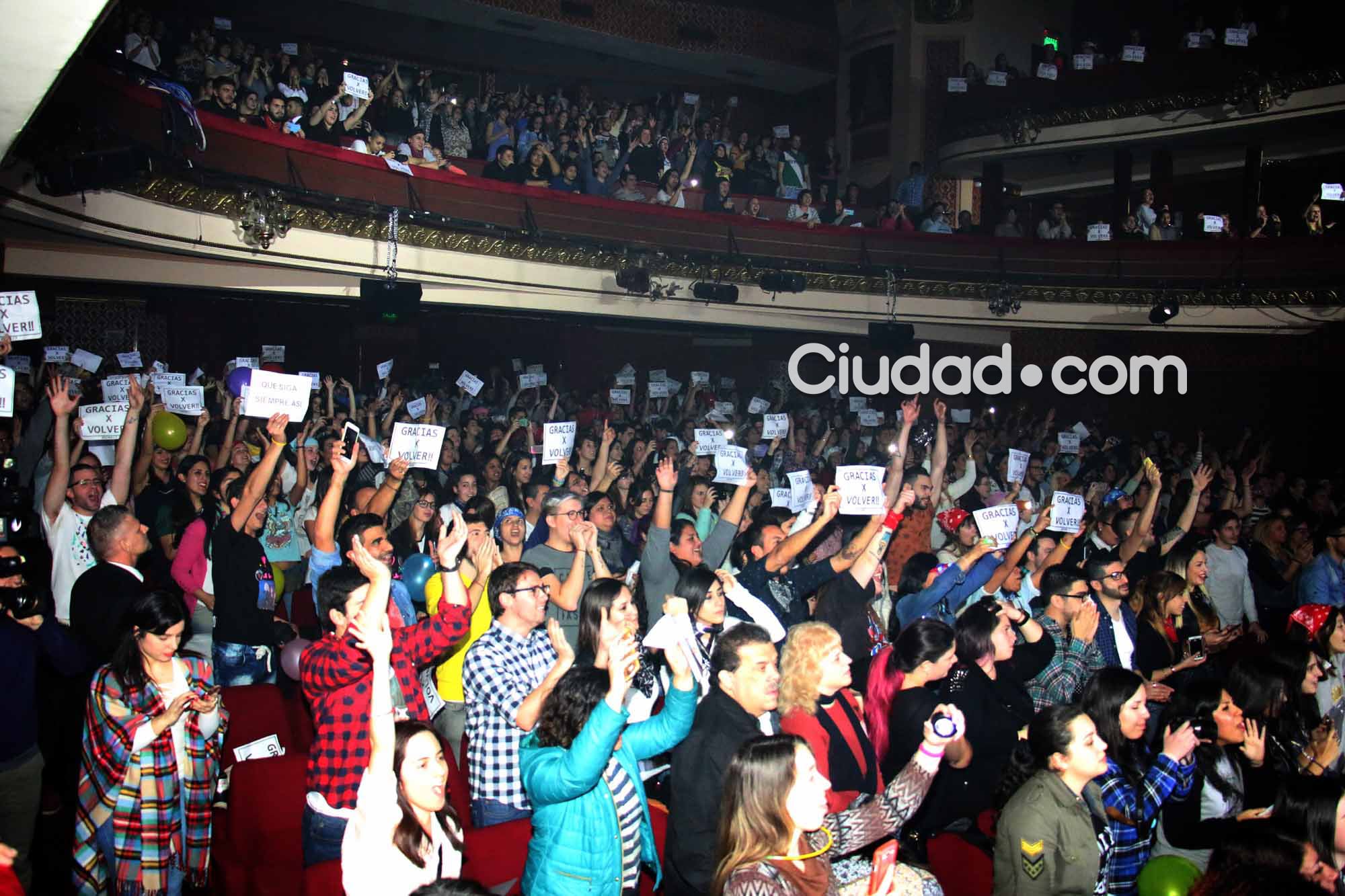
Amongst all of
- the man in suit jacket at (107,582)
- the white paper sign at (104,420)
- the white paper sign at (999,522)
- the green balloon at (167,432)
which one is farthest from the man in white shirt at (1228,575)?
the green balloon at (167,432)

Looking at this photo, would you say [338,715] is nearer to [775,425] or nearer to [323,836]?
[323,836]

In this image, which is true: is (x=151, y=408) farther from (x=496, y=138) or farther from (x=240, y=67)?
(x=496, y=138)

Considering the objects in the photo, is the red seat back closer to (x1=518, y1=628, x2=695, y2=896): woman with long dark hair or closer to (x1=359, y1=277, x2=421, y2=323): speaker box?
(x1=518, y1=628, x2=695, y2=896): woman with long dark hair

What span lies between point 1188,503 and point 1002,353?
8.13 metres

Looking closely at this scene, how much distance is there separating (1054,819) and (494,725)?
1873mm

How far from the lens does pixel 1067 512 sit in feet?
22.3

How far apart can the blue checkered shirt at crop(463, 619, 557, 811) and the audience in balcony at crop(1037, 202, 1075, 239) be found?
516 inches

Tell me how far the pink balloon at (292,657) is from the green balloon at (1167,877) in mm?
3532

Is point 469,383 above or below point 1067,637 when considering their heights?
above

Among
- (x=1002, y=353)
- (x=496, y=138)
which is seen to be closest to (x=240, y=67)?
(x=496, y=138)

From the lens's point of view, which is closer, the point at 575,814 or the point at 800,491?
the point at 575,814

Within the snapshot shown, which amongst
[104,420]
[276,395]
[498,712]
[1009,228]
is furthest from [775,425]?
[498,712]

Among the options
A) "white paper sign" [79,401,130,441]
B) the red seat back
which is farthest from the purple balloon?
the red seat back

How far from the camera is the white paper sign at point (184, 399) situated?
7277 millimetres
